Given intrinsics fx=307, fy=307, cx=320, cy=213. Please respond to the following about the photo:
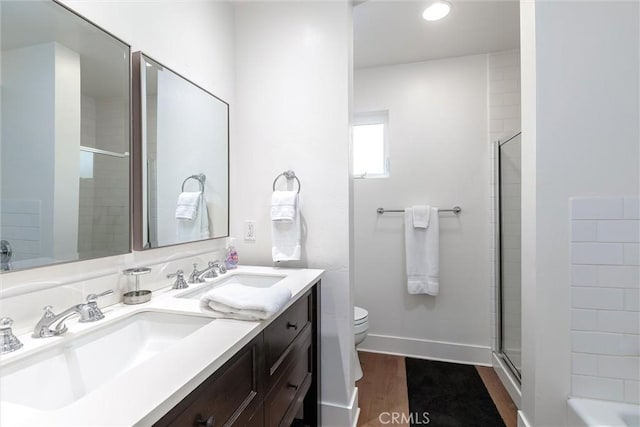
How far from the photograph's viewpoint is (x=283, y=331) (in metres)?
1.12

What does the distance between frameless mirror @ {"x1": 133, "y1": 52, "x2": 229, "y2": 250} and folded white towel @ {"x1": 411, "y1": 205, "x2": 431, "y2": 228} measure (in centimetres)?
143

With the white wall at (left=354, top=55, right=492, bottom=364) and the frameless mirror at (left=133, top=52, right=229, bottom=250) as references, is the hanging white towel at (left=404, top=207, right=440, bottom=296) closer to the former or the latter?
the white wall at (left=354, top=55, right=492, bottom=364)

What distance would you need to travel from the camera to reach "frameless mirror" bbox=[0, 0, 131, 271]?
789 millimetres

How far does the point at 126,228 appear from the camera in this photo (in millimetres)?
1109

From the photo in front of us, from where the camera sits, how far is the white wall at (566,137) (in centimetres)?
130

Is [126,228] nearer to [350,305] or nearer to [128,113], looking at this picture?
[128,113]

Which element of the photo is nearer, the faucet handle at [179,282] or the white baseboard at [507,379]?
the faucet handle at [179,282]

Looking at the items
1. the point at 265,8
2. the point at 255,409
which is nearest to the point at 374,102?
the point at 265,8

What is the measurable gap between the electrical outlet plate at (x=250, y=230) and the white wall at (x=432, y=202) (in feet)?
3.64

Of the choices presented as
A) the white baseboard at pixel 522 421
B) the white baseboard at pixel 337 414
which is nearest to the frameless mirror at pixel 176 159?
the white baseboard at pixel 337 414

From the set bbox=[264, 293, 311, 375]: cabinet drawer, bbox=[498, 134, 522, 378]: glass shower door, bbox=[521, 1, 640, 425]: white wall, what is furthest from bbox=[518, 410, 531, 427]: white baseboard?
bbox=[264, 293, 311, 375]: cabinet drawer

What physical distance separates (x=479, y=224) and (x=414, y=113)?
39.8 inches

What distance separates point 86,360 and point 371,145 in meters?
2.36

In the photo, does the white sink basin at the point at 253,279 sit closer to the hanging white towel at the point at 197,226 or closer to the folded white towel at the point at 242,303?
the hanging white towel at the point at 197,226
